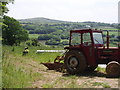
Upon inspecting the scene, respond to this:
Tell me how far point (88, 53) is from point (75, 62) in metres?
0.82

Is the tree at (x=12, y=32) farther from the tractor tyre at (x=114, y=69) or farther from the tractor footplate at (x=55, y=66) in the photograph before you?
the tractor tyre at (x=114, y=69)

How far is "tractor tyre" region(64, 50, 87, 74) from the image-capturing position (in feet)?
30.9

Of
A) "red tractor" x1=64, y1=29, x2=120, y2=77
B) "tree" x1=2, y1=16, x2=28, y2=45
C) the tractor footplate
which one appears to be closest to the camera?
"red tractor" x1=64, y1=29, x2=120, y2=77

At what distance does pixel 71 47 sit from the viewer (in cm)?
1015

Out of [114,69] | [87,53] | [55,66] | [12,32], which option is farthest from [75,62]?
[12,32]

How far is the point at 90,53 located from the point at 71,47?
1.18 metres

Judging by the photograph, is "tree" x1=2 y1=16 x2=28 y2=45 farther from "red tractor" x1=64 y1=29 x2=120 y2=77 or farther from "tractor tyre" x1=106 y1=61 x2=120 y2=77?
"tractor tyre" x1=106 y1=61 x2=120 y2=77

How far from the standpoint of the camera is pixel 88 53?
9.52 m

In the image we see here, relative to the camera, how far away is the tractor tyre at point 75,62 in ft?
30.9

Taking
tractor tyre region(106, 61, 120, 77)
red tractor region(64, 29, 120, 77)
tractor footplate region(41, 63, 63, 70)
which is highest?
red tractor region(64, 29, 120, 77)

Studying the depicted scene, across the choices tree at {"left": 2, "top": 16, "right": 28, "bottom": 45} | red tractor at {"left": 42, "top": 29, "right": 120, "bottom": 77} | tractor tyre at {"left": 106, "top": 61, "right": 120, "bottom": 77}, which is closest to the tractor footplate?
red tractor at {"left": 42, "top": 29, "right": 120, "bottom": 77}

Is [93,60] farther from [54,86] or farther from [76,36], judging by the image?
[54,86]

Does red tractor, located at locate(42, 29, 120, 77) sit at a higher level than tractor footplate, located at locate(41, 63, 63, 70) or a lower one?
higher

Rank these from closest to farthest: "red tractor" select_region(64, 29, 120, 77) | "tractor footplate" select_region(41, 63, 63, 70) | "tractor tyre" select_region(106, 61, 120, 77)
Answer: "tractor tyre" select_region(106, 61, 120, 77), "red tractor" select_region(64, 29, 120, 77), "tractor footplate" select_region(41, 63, 63, 70)
